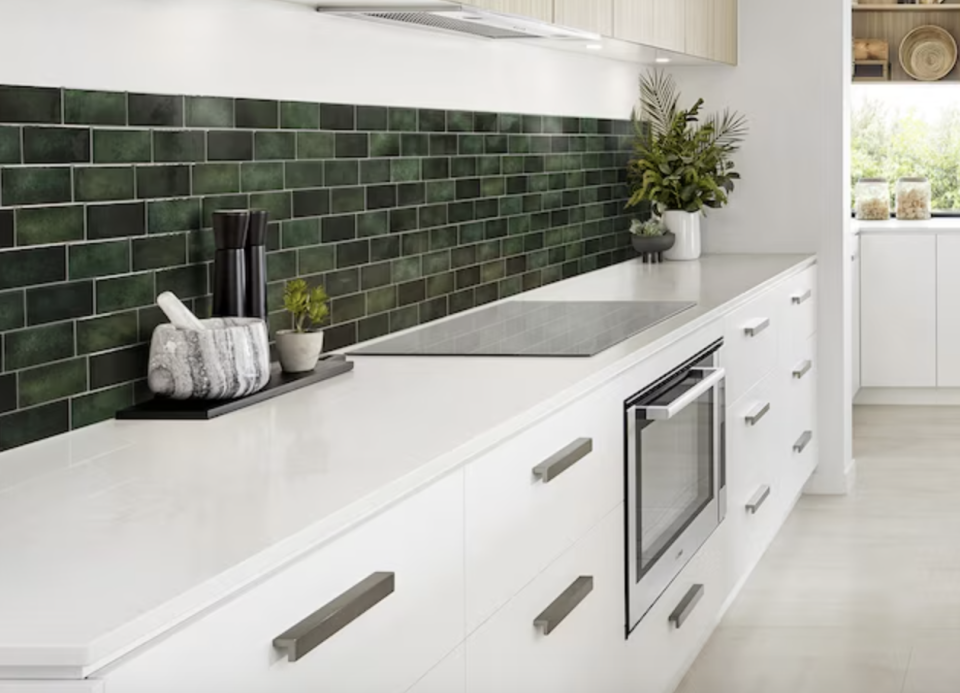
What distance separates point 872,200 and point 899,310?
0.68m

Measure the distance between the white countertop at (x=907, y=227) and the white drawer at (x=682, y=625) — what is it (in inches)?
139

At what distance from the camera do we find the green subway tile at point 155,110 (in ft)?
7.68

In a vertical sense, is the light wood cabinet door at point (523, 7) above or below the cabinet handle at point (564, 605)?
above

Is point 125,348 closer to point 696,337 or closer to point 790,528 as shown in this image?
point 696,337

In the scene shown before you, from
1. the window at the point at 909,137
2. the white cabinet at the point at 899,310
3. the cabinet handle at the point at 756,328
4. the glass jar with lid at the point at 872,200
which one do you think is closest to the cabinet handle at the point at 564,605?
the cabinet handle at the point at 756,328

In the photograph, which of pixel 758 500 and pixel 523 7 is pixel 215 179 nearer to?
pixel 523 7

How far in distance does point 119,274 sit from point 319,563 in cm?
87

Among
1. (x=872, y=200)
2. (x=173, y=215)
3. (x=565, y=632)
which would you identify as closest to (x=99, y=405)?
A: (x=173, y=215)

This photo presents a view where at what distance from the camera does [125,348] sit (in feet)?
7.61

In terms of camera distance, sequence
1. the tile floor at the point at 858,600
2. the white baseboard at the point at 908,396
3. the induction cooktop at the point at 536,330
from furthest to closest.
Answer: the white baseboard at the point at 908,396 < the tile floor at the point at 858,600 < the induction cooktop at the point at 536,330

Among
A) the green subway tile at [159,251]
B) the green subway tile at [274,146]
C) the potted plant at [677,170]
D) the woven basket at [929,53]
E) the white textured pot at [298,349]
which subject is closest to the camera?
the green subway tile at [159,251]

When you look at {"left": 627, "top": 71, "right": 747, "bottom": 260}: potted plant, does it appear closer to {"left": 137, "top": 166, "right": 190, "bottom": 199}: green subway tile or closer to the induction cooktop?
the induction cooktop

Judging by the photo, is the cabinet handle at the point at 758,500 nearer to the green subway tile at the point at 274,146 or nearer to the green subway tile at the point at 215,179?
the green subway tile at the point at 274,146

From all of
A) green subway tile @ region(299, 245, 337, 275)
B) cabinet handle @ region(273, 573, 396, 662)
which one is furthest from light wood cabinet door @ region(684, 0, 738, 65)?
cabinet handle @ region(273, 573, 396, 662)
